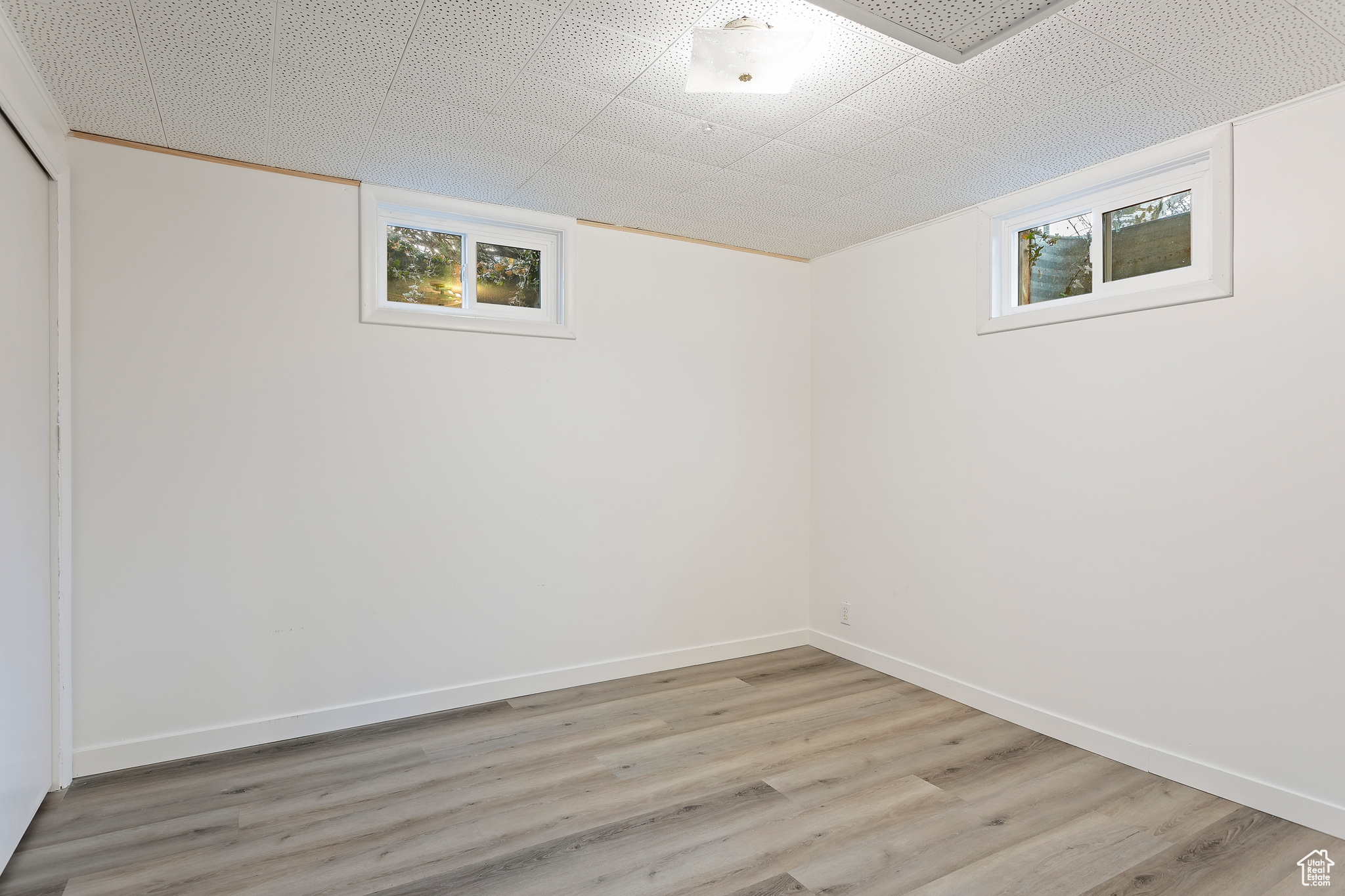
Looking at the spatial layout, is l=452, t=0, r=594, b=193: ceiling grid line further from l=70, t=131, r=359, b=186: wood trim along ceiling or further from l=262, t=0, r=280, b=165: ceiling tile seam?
l=70, t=131, r=359, b=186: wood trim along ceiling

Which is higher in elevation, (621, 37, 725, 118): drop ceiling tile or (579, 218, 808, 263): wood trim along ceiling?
(621, 37, 725, 118): drop ceiling tile

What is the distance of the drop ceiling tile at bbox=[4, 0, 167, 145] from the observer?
1.92 metres

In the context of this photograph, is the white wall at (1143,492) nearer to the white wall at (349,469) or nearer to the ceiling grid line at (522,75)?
the white wall at (349,469)

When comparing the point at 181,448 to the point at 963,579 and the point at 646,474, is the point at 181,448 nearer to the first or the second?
the point at 646,474

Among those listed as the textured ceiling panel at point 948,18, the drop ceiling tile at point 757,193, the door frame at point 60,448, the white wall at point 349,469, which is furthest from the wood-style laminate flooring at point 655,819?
the drop ceiling tile at point 757,193

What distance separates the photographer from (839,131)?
8.79 ft

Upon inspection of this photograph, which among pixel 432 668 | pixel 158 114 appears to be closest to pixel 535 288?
pixel 158 114

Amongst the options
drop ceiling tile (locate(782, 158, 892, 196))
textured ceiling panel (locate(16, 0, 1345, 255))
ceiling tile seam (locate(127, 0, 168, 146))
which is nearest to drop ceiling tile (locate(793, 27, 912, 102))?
textured ceiling panel (locate(16, 0, 1345, 255))

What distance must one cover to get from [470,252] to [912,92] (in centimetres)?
224

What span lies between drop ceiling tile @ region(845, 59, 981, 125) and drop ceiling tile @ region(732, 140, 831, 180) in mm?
401

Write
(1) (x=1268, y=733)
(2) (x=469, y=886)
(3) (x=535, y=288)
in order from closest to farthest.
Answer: (2) (x=469, y=886) < (1) (x=1268, y=733) < (3) (x=535, y=288)

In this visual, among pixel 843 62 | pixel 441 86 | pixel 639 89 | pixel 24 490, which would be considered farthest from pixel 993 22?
pixel 24 490

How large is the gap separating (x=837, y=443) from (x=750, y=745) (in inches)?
78.2

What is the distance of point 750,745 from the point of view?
302 centimetres
